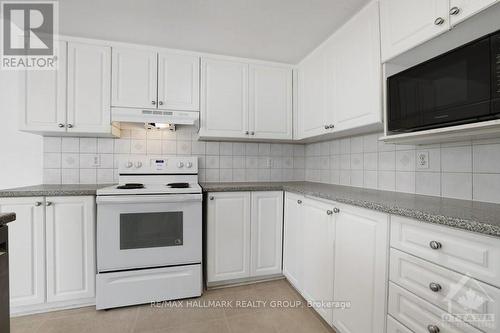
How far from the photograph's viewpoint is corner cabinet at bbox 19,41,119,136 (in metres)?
1.87

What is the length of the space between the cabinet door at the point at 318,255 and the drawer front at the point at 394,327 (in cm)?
42

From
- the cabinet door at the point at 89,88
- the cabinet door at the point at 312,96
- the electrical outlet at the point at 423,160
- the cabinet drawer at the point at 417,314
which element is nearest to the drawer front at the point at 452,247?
the cabinet drawer at the point at 417,314

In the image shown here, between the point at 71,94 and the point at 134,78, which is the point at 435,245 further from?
the point at 71,94

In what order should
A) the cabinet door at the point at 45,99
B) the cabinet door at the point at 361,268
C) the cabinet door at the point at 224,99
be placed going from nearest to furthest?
1. the cabinet door at the point at 361,268
2. the cabinet door at the point at 45,99
3. the cabinet door at the point at 224,99

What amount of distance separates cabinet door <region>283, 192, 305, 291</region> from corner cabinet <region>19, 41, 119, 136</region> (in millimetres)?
1679

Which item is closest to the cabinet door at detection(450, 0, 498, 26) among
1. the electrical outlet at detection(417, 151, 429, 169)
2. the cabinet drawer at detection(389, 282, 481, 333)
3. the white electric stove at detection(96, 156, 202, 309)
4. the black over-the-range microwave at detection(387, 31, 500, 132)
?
the black over-the-range microwave at detection(387, 31, 500, 132)

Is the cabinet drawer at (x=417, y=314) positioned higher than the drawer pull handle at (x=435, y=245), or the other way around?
the drawer pull handle at (x=435, y=245)

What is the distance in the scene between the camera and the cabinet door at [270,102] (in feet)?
7.56

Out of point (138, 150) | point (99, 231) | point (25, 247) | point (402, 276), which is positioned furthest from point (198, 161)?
point (402, 276)

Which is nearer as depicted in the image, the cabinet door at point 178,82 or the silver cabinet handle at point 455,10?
the silver cabinet handle at point 455,10

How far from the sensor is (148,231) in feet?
5.86

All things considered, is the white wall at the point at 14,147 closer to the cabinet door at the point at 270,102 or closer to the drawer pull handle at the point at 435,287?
the cabinet door at the point at 270,102

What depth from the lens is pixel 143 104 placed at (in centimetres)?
205

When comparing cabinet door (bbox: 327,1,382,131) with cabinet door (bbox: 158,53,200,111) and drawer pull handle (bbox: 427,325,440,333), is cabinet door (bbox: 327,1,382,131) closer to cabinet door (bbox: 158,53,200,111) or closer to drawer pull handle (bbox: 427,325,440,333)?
drawer pull handle (bbox: 427,325,440,333)
